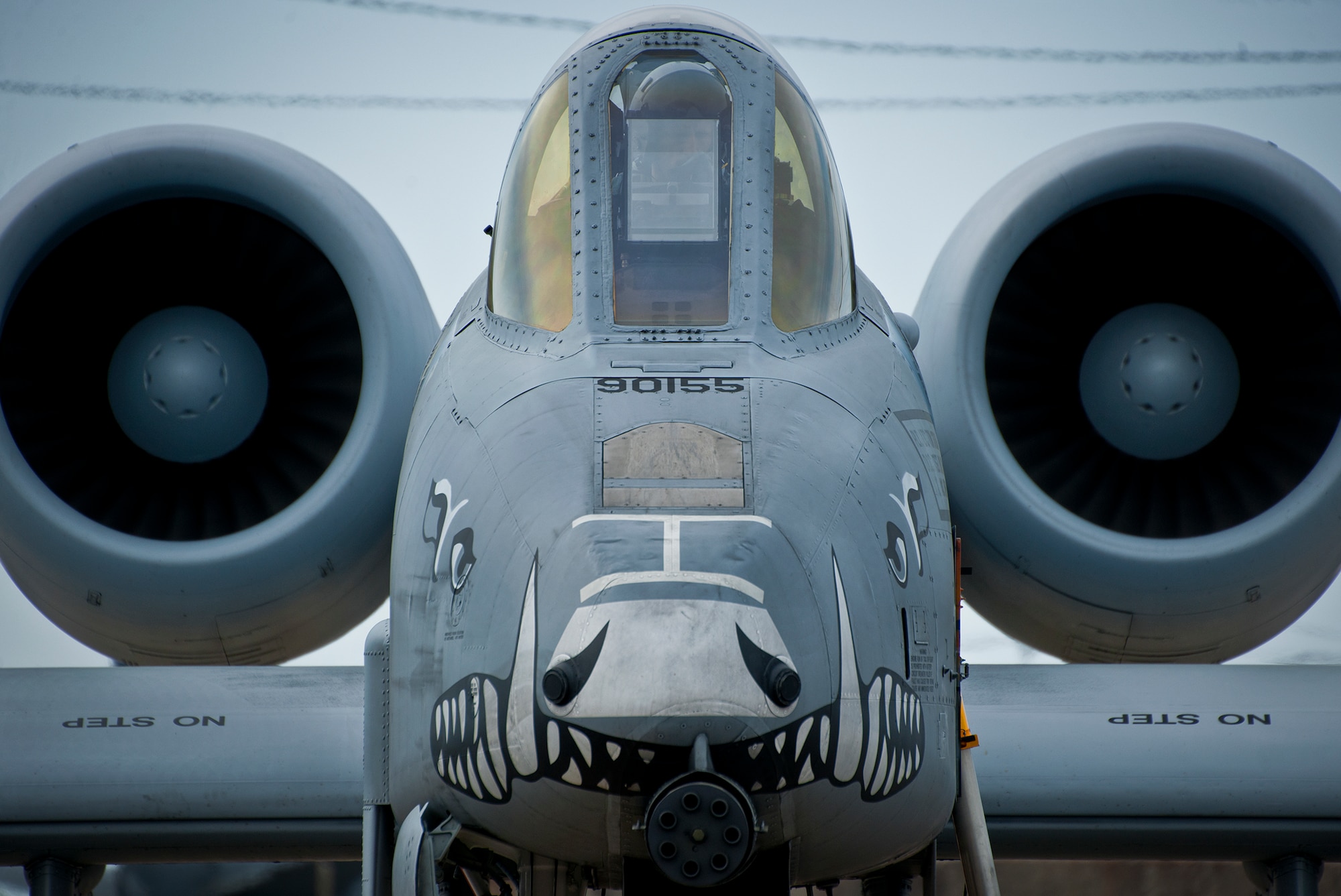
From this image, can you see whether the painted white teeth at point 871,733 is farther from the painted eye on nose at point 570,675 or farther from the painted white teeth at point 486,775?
the painted white teeth at point 486,775

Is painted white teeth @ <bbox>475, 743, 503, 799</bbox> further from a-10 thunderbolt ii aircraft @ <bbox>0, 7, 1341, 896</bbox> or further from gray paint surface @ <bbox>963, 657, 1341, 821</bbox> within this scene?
gray paint surface @ <bbox>963, 657, 1341, 821</bbox>

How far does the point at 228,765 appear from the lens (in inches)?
172

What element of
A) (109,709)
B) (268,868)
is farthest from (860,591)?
(268,868)

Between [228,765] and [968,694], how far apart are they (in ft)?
8.08

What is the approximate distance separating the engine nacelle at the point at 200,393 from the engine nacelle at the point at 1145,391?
2.23 meters

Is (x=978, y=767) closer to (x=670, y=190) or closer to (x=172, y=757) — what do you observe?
(x=670, y=190)

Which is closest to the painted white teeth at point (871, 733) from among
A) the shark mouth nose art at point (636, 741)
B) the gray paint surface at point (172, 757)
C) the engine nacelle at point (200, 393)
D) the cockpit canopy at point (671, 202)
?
the shark mouth nose art at point (636, 741)

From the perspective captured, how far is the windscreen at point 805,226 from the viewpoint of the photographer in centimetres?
322

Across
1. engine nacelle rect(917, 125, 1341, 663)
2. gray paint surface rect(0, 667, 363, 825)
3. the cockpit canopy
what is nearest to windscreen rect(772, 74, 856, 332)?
the cockpit canopy

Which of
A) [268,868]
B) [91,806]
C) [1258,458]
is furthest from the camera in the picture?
[268,868]

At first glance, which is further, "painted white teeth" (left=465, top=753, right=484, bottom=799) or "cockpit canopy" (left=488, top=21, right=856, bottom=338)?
"cockpit canopy" (left=488, top=21, right=856, bottom=338)

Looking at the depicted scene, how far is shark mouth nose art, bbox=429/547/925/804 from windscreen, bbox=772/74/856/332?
3.04ft

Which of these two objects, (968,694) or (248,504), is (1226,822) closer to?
(968,694)

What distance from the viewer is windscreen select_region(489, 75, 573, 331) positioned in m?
3.23
